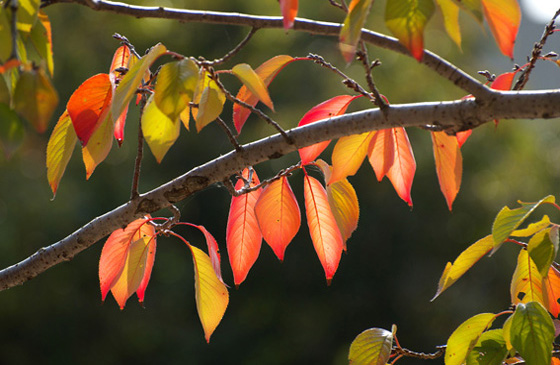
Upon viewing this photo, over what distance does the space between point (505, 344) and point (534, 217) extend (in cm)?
378

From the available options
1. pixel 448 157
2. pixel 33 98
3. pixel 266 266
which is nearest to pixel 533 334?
pixel 448 157

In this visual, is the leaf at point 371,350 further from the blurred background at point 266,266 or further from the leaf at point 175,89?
the blurred background at point 266,266

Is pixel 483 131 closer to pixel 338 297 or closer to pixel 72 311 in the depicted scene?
pixel 338 297

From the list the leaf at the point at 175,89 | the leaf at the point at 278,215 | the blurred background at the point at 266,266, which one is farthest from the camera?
the blurred background at the point at 266,266

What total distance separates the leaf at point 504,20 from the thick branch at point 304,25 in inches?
1.7

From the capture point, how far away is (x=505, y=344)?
1.85ft

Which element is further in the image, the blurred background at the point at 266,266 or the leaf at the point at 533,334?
the blurred background at the point at 266,266

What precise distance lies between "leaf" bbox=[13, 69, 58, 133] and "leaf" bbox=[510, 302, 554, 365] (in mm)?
417

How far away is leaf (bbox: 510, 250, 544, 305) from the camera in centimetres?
60

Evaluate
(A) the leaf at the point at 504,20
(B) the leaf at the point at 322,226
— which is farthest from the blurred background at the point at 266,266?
(A) the leaf at the point at 504,20

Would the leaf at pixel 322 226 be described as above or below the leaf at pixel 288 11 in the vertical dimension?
below

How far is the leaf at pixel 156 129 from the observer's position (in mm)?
485

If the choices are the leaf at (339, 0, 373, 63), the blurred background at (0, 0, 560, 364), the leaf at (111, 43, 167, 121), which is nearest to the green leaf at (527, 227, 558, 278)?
the leaf at (339, 0, 373, 63)

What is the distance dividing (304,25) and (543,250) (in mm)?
294
